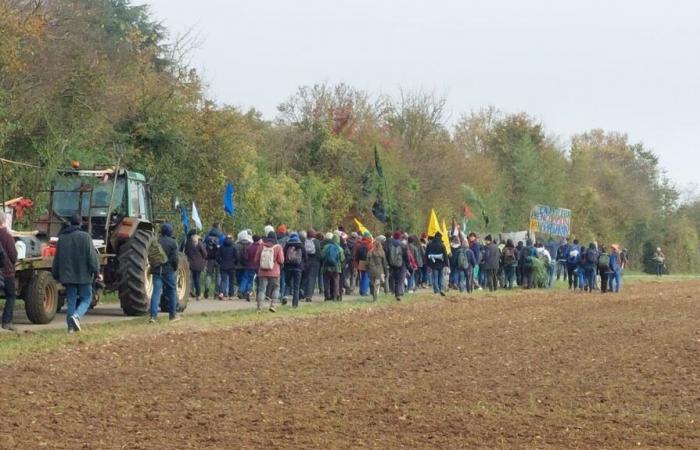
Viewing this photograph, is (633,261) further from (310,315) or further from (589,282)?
(310,315)

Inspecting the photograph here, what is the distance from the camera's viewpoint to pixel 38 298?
18984 mm

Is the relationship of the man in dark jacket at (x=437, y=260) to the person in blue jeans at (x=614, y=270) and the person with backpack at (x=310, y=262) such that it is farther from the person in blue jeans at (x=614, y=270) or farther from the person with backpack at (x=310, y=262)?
the person in blue jeans at (x=614, y=270)

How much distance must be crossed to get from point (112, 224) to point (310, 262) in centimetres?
682

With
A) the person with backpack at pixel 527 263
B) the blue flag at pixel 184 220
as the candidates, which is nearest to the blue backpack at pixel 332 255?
Result: the blue flag at pixel 184 220

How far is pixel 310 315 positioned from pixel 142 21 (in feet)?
110

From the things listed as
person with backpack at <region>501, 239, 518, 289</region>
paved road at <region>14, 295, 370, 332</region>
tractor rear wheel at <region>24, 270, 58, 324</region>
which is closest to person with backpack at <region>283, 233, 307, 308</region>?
paved road at <region>14, 295, 370, 332</region>

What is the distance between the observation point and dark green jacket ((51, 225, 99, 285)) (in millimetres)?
17312

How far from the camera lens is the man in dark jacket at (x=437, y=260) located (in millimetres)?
31391

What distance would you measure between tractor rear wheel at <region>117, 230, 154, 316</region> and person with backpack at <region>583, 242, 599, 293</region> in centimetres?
1984

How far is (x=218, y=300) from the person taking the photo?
27.7m

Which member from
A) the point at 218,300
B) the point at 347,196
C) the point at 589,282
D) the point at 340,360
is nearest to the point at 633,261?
the point at 347,196

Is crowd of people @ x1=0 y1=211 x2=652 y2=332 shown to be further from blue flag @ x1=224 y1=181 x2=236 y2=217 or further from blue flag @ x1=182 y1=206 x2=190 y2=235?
blue flag @ x1=224 y1=181 x2=236 y2=217

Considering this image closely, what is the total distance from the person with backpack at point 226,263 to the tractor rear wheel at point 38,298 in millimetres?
8298

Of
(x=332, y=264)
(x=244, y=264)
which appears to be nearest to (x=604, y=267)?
(x=332, y=264)
